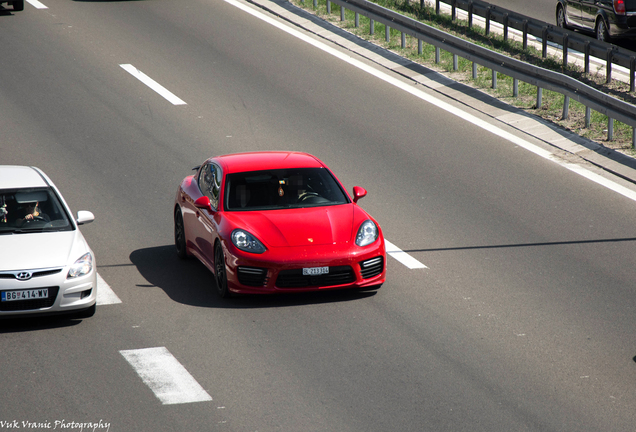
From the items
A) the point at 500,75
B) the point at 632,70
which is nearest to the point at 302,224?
the point at 632,70

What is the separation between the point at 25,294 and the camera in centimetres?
877

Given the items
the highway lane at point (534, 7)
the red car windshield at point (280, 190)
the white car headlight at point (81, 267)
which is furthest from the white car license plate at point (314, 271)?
the highway lane at point (534, 7)

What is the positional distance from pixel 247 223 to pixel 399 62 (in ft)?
37.2

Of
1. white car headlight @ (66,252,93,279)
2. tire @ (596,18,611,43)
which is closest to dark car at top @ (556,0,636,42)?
tire @ (596,18,611,43)

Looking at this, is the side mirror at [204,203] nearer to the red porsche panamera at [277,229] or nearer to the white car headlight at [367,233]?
the red porsche panamera at [277,229]

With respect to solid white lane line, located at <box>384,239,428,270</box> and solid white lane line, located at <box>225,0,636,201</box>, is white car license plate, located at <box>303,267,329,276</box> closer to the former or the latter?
solid white lane line, located at <box>384,239,428,270</box>

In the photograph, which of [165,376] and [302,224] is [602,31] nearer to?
[302,224]

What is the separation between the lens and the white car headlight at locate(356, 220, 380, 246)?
9879mm

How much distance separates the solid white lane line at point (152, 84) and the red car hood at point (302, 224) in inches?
332

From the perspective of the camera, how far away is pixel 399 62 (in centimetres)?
2045

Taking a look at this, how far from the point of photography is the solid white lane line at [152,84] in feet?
59.8

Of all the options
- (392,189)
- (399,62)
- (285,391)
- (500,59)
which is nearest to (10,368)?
(285,391)

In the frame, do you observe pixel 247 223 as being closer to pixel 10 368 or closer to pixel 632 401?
pixel 10 368

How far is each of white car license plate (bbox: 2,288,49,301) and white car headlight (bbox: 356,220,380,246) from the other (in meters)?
3.27
